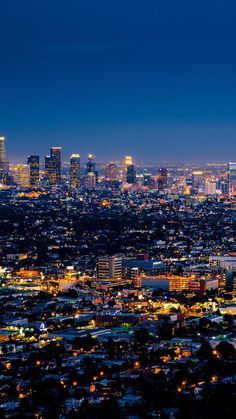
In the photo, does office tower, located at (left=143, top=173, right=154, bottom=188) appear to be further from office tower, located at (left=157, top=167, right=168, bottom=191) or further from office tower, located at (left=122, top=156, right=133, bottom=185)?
office tower, located at (left=122, top=156, right=133, bottom=185)

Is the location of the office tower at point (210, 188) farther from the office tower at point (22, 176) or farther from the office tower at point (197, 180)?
the office tower at point (22, 176)

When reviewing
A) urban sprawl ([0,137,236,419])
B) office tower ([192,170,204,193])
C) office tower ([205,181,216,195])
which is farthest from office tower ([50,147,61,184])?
urban sprawl ([0,137,236,419])

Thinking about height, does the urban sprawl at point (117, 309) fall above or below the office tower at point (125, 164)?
below

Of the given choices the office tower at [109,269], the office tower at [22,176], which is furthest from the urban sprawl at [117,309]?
the office tower at [22,176]

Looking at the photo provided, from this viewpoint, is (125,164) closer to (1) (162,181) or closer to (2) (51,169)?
(1) (162,181)

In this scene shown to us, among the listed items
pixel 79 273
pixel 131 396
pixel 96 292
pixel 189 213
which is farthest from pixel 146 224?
pixel 131 396

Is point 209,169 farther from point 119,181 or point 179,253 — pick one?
point 179,253
